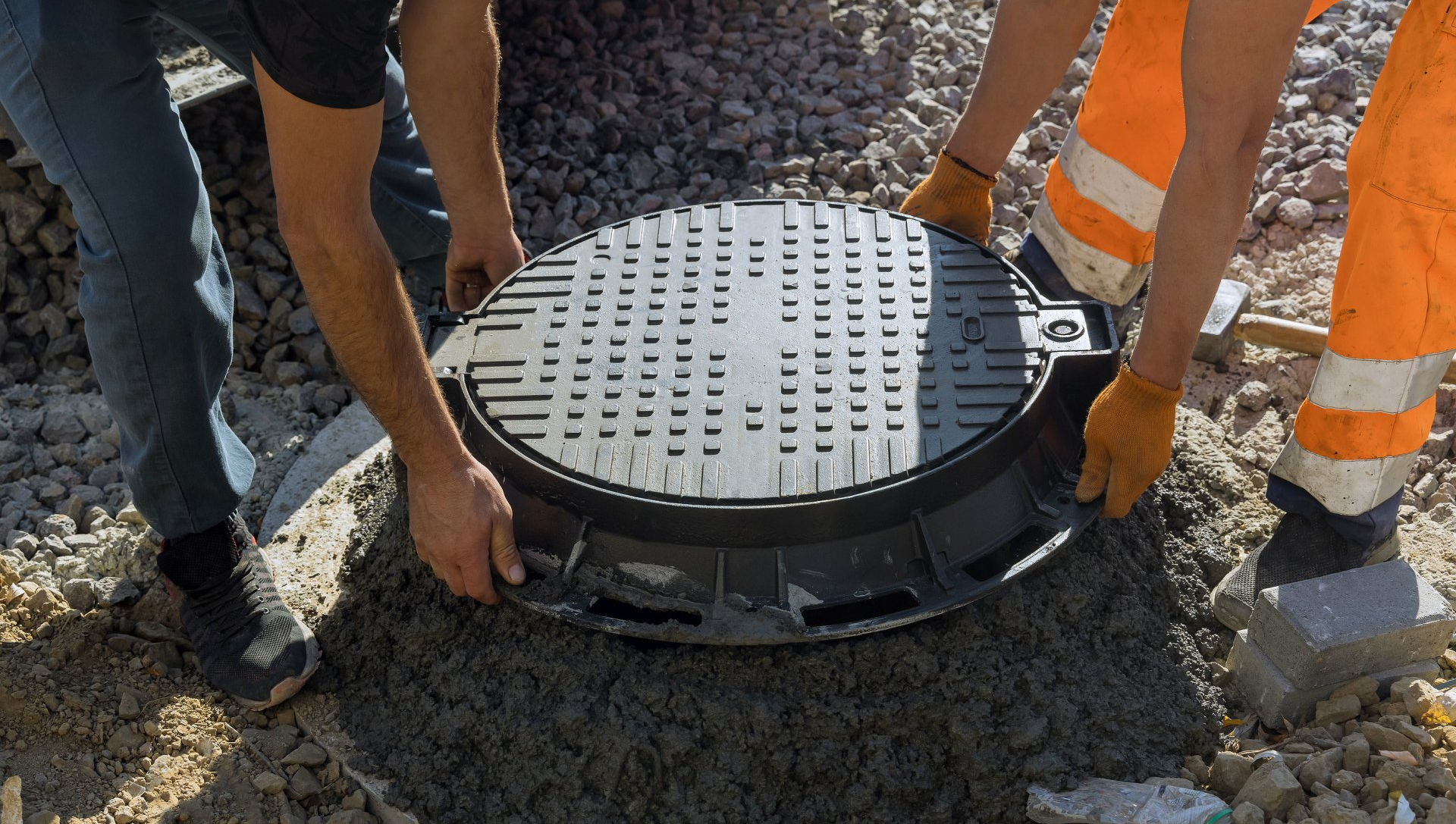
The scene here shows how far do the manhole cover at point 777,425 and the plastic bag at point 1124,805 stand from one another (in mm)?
379

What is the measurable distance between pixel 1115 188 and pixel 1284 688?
4.21 feet

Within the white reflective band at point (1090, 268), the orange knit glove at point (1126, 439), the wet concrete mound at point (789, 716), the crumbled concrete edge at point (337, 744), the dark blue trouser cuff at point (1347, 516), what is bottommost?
the crumbled concrete edge at point (337, 744)

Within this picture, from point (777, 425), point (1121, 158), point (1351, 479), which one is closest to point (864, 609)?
point (777, 425)

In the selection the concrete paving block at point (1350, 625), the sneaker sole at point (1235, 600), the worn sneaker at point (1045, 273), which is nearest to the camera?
the concrete paving block at point (1350, 625)

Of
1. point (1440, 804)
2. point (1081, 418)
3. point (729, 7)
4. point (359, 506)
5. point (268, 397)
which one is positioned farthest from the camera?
point (729, 7)

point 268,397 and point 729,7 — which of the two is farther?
point 729,7

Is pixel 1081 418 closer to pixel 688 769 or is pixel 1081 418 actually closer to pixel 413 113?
pixel 688 769

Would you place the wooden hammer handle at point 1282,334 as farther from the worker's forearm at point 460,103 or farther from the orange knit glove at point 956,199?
the worker's forearm at point 460,103

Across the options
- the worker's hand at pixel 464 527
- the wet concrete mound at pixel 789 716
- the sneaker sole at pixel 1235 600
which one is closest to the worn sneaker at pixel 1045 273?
the sneaker sole at pixel 1235 600

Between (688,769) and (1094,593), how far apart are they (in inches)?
33.5

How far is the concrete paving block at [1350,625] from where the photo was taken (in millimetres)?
2047

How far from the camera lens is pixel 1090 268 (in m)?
2.95

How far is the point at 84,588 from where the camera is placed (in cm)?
248

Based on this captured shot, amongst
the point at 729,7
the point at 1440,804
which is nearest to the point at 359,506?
the point at 1440,804
